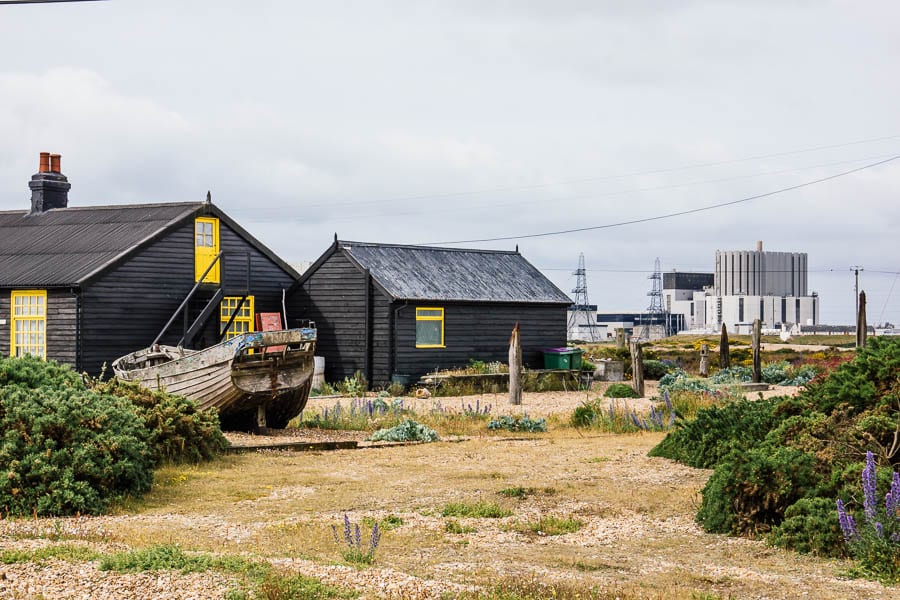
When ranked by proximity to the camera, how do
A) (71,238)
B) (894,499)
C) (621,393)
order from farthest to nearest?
(71,238) → (621,393) → (894,499)

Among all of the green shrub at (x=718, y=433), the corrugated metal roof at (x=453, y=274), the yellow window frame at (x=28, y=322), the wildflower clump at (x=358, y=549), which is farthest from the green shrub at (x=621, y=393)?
the wildflower clump at (x=358, y=549)

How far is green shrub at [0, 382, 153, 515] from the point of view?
1200 cm

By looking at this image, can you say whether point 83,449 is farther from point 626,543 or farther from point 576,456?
point 576,456

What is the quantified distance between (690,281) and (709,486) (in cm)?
12203

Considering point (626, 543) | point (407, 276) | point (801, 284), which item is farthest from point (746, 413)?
point (801, 284)

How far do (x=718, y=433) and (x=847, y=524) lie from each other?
230 inches

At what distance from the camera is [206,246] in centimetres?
3353

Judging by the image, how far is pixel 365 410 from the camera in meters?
24.3

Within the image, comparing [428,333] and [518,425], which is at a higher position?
[428,333]

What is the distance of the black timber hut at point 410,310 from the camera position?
1336 inches

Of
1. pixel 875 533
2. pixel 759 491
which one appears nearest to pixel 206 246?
pixel 759 491

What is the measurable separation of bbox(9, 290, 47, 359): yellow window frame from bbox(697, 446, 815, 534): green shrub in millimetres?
23855

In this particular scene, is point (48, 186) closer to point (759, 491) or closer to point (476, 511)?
point (476, 511)

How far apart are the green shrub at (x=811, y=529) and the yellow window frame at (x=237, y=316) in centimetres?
2514
